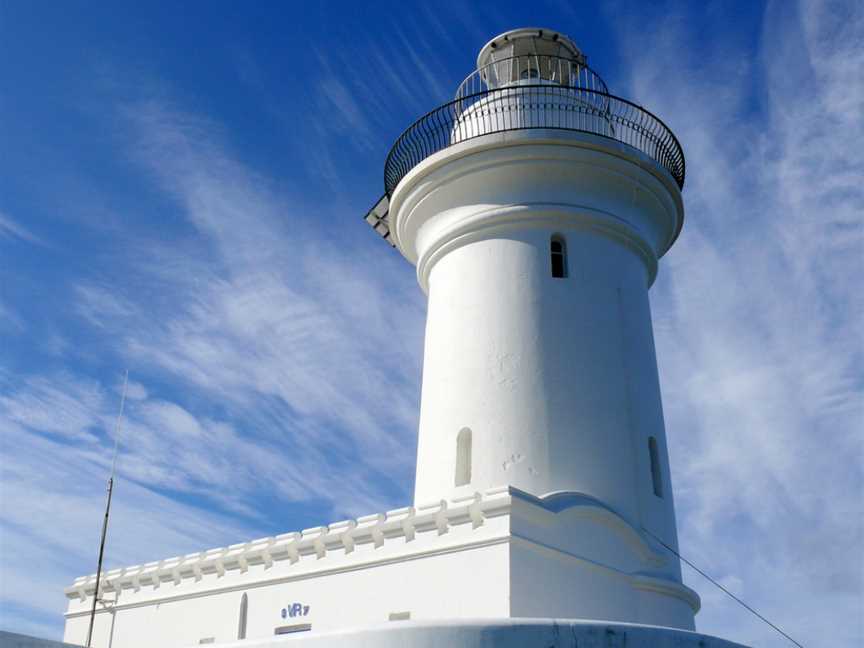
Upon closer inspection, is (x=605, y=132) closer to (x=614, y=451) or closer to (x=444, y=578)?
(x=614, y=451)

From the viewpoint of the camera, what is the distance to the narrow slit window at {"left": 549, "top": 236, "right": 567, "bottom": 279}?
1382 cm

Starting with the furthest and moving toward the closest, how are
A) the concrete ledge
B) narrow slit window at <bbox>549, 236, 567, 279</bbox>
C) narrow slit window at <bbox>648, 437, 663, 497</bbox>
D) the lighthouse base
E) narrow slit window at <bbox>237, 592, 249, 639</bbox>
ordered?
narrow slit window at <bbox>549, 236, 567, 279</bbox> → narrow slit window at <bbox>648, 437, 663, 497</bbox> → narrow slit window at <bbox>237, 592, 249, 639</bbox> → the concrete ledge → the lighthouse base

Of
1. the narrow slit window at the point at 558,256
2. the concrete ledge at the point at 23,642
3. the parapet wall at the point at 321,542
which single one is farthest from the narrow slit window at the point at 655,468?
the concrete ledge at the point at 23,642

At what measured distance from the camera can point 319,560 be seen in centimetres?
1230

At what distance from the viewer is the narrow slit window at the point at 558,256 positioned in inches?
544

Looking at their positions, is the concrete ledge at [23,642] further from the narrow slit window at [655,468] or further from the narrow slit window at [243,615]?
the narrow slit window at [655,468]

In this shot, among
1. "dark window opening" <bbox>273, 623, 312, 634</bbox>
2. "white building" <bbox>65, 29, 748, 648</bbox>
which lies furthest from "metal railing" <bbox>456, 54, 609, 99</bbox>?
"dark window opening" <bbox>273, 623, 312, 634</bbox>

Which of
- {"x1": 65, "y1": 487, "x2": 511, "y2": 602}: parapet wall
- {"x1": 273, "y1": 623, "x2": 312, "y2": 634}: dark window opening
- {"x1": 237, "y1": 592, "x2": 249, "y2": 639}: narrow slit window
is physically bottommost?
{"x1": 273, "y1": 623, "x2": 312, "y2": 634}: dark window opening

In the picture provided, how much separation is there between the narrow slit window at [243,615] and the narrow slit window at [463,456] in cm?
335

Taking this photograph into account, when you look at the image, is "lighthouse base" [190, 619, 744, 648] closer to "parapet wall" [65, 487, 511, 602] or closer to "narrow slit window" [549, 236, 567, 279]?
"parapet wall" [65, 487, 511, 602]

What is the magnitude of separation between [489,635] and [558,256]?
24.0ft

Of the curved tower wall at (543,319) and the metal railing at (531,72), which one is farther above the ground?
the metal railing at (531,72)

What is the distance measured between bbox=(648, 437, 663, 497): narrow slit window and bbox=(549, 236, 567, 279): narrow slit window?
8.88ft

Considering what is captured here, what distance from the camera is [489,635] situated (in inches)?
307
